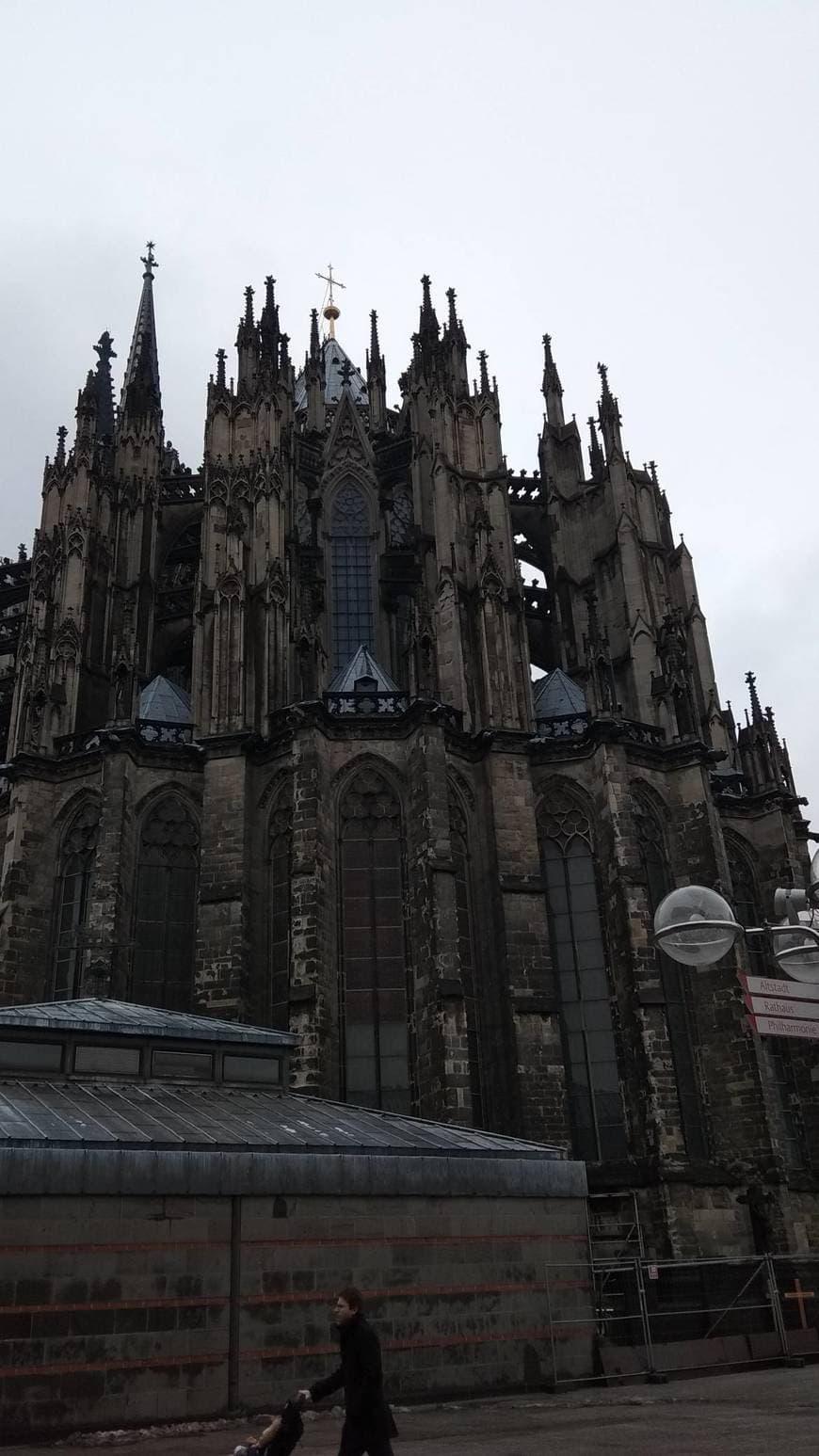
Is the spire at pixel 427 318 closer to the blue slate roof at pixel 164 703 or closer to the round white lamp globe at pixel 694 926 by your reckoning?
the blue slate roof at pixel 164 703

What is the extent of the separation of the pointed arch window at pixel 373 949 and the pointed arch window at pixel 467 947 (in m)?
1.46

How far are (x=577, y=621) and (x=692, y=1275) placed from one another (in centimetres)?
2051

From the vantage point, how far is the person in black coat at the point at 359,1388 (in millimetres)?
6965

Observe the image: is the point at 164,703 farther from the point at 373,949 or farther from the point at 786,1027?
the point at 786,1027

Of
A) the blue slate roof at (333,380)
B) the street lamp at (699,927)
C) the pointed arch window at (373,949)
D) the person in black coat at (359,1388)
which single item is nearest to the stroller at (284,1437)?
the person in black coat at (359,1388)

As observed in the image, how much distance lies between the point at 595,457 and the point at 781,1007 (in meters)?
22.6

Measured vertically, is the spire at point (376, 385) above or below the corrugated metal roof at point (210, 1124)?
above

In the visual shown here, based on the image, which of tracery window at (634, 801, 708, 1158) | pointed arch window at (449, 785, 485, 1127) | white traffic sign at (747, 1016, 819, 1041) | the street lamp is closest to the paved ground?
the street lamp

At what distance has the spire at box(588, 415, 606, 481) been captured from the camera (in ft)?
125

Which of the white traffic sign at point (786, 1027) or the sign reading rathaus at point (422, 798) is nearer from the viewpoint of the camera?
the white traffic sign at point (786, 1027)

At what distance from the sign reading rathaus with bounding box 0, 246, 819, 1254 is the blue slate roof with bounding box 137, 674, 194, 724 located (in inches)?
5.0

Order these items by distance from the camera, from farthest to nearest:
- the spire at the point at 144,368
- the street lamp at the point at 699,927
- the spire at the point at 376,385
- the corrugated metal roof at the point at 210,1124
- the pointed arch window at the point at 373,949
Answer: the spire at the point at 376,385
the spire at the point at 144,368
the pointed arch window at the point at 373,949
the corrugated metal roof at the point at 210,1124
the street lamp at the point at 699,927

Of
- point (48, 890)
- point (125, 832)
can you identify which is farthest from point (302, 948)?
point (48, 890)

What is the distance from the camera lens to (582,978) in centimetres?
2870
